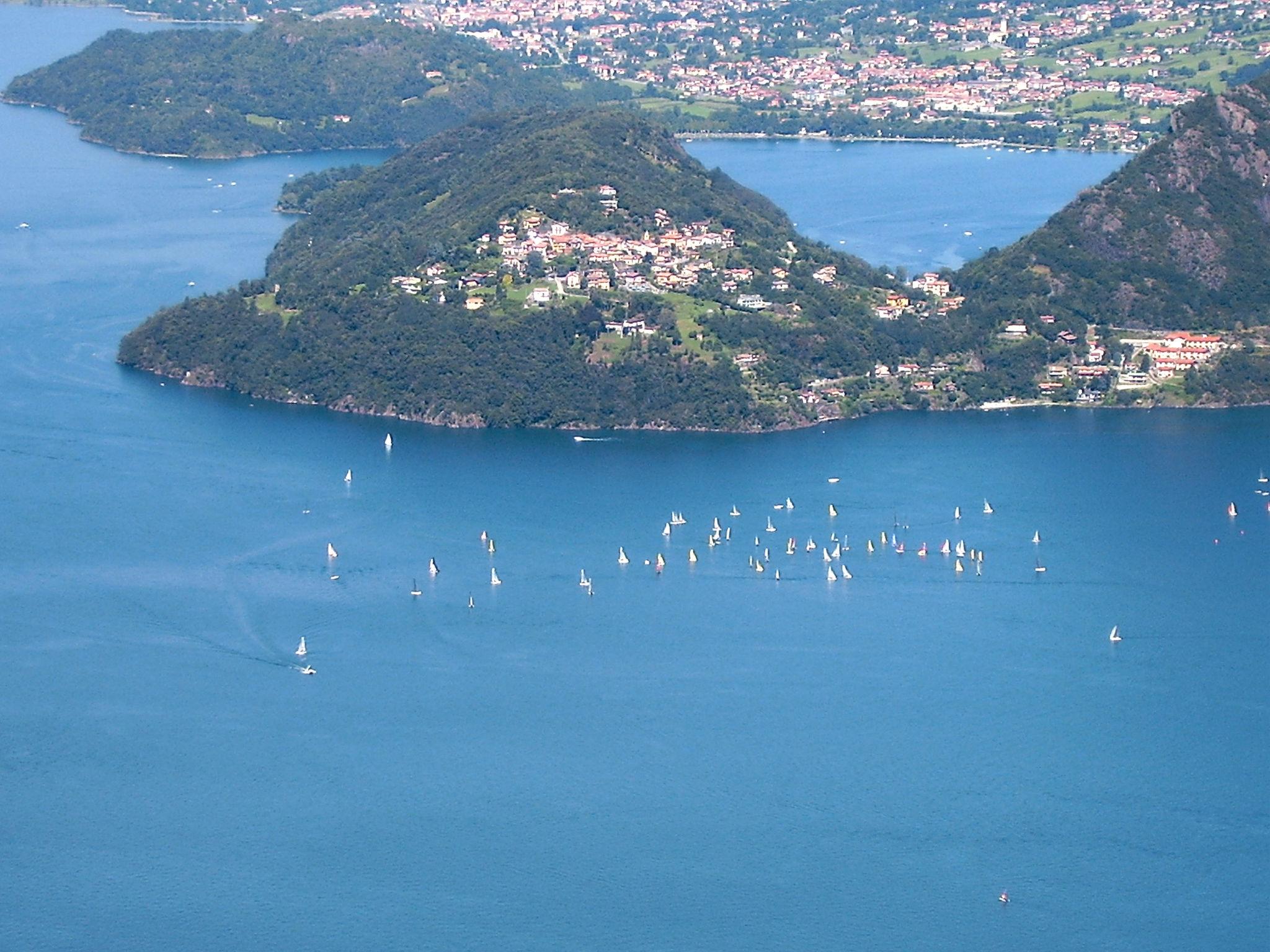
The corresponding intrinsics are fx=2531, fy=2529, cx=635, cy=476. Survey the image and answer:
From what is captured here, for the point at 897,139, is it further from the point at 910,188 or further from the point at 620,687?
the point at 620,687

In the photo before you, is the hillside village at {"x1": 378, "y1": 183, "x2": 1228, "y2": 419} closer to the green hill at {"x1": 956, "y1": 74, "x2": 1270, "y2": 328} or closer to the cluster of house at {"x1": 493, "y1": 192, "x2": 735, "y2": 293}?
the cluster of house at {"x1": 493, "y1": 192, "x2": 735, "y2": 293}

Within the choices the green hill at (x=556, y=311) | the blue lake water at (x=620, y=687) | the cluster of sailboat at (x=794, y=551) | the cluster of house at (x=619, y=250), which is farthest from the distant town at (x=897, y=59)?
the cluster of sailboat at (x=794, y=551)

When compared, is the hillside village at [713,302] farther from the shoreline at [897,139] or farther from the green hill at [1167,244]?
the shoreline at [897,139]

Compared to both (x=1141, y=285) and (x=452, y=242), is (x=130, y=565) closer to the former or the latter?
(x=452, y=242)

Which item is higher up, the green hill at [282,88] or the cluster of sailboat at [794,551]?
the green hill at [282,88]

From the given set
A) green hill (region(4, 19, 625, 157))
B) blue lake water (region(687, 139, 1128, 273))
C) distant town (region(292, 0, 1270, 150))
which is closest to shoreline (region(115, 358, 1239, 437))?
blue lake water (region(687, 139, 1128, 273))

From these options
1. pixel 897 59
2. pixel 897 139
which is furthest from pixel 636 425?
pixel 897 59
